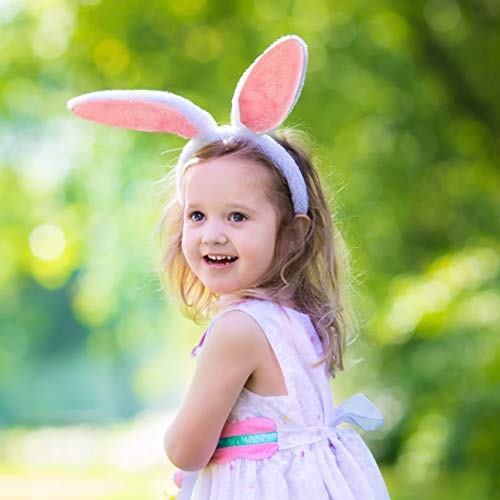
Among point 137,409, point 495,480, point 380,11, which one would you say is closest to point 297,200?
point 495,480

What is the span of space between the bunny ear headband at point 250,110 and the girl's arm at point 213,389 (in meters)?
0.36

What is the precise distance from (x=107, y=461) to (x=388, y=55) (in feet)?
25.9

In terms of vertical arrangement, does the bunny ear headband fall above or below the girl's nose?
above

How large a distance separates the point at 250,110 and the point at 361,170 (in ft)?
20.3

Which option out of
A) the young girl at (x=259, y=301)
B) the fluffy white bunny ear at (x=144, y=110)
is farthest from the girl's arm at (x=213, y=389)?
the fluffy white bunny ear at (x=144, y=110)

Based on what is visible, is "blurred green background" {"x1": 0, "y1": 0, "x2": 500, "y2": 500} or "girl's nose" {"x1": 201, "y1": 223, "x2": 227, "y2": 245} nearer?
"girl's nose" {"x1": 201, "y1": 223, "x2": 227, "y2": 245}

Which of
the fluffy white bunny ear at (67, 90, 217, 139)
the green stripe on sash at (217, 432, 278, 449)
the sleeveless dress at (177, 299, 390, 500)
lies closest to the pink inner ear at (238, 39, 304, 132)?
the fluffy white bunny ear at (67, 90, 217, 139)

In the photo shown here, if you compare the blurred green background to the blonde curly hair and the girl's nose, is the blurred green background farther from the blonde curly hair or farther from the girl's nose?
the girl's nose

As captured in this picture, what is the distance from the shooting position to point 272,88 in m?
2.35

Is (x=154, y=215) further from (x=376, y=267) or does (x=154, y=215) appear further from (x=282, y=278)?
(x=282, y=278)

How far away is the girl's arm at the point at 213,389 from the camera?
7.07 ft

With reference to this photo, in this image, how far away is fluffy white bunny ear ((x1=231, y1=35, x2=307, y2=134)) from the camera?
2322mm

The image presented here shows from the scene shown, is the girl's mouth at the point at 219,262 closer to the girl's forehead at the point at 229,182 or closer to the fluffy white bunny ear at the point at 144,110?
the girl's forehead at the point at 229,182

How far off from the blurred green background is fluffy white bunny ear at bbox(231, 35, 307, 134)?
3.29m
